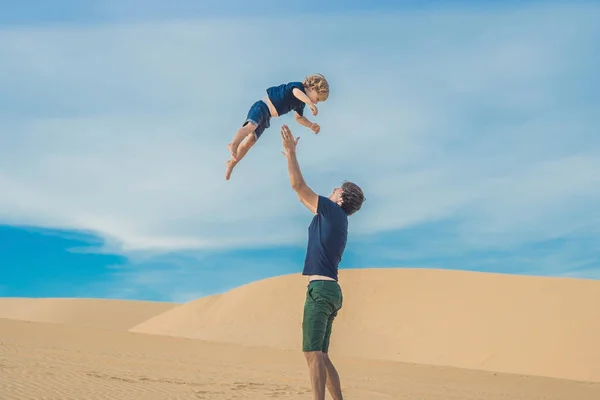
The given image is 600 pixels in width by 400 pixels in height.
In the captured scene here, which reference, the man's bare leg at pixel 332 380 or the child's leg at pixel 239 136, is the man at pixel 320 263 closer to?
the man's bare leg at pixel 332 380

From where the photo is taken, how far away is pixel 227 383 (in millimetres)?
13312

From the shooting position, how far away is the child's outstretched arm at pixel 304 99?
7.81 m

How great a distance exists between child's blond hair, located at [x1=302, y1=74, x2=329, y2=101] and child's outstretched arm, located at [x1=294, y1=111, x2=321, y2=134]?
0.42m

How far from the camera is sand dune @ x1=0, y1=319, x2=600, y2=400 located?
11.8 meters

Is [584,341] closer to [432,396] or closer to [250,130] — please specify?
[432,396]

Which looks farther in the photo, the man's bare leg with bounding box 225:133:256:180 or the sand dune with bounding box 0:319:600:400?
the sand dune with bounding box 0:319:600:400

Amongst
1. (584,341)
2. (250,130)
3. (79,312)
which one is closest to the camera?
(250,130)

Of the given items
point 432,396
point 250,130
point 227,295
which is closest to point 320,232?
point 250,130

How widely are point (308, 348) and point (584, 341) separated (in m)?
23.7

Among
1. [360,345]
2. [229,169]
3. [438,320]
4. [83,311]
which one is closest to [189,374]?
[229,169]

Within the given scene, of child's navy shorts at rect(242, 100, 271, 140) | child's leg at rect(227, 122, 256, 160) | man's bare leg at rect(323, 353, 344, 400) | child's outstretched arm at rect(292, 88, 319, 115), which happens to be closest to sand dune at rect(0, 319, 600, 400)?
man's bare leg at rect(323, 353, 344, 400)

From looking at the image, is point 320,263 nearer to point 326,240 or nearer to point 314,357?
point 326,240

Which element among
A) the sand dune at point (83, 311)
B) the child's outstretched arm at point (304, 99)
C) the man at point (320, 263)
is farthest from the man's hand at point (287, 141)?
the sand dune at point (83, 311)

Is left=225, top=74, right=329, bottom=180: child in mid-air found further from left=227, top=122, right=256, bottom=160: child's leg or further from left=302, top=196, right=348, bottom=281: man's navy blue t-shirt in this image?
left=302, top=196, right=348, bottom=281: man's navy blue t-shirt
